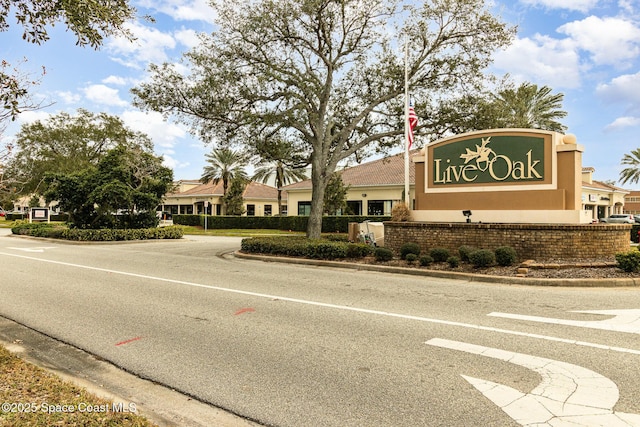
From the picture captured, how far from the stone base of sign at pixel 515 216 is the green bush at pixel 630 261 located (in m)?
2.01

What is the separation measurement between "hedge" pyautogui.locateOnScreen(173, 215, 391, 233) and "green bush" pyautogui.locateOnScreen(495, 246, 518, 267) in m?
20.4

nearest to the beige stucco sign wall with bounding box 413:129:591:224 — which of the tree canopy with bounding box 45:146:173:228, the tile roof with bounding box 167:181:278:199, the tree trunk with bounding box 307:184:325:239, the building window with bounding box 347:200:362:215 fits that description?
the tree trunk with bounding box 307:184:325:239

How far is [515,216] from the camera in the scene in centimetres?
1338

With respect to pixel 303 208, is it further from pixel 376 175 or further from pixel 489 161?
pixel 489 161

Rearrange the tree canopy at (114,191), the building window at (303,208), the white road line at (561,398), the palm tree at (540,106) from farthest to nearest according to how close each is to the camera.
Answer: the building window at (303,208), the palm tree at (540,106), the tree canopy at (114,191), the white road line at (561,398)

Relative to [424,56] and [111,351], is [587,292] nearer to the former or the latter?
[111,351]

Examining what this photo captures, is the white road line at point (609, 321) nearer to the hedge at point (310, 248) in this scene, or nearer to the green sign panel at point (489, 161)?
the green sign panel at point (489, 161)

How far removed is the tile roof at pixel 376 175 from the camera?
3534 cm

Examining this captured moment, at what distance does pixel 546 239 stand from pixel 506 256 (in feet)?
5.43

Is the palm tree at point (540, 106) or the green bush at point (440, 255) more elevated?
the palm tree at point (540, 106)

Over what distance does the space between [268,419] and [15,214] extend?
8275 cm

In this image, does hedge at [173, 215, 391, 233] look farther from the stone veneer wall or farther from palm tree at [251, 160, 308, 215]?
the stone veneer wall

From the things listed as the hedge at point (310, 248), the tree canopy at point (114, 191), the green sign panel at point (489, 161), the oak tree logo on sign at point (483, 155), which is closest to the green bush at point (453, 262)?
the hedge at point (310, 248)

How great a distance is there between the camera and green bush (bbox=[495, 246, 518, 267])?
11.4 m
